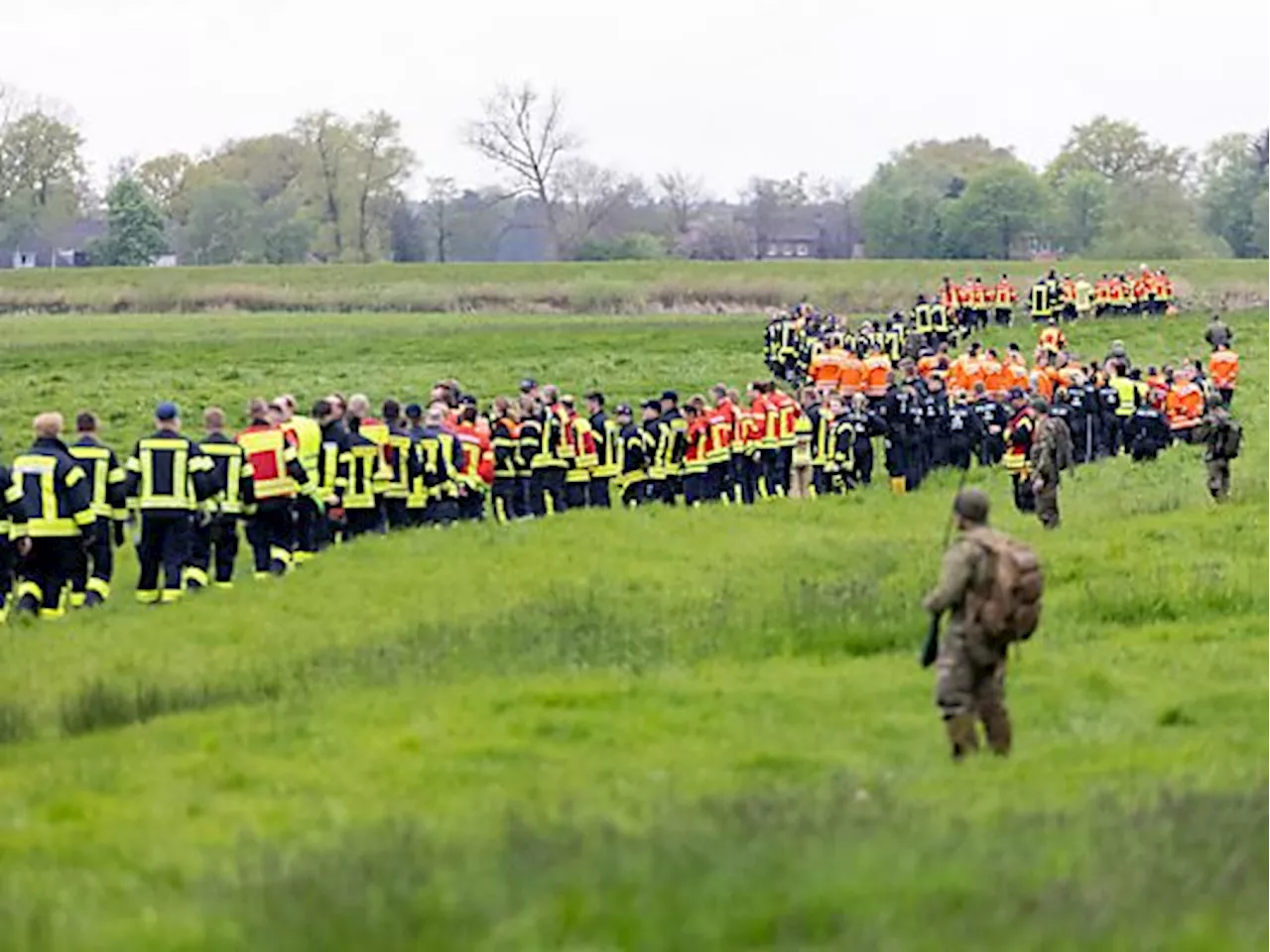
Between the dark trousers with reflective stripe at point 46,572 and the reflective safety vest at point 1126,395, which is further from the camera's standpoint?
the reflective safety vest at point 1126,395

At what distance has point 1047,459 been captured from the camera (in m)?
27.4

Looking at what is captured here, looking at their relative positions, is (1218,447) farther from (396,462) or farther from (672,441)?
(396,462)

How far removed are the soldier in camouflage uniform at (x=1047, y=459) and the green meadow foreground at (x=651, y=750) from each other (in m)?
0.39

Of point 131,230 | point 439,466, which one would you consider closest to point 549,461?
point 439,466

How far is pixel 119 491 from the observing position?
23.7 m

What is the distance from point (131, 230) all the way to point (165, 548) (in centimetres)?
10114

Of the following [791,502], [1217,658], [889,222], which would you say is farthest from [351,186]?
[1217,658]

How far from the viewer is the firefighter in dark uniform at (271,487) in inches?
989

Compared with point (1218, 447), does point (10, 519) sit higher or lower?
higher

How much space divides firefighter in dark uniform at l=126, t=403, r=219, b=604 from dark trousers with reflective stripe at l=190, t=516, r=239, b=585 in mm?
383

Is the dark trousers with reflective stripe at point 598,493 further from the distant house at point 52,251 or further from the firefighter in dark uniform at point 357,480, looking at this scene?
the distant house at point 52,251

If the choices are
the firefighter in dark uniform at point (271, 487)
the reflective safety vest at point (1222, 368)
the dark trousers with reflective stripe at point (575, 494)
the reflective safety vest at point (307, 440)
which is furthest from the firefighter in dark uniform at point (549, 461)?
the reflective safety vest at point (1222, 368)

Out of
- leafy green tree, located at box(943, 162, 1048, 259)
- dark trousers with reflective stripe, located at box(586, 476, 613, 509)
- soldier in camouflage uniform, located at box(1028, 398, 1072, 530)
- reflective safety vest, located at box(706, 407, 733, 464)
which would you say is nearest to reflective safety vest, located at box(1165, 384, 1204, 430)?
reflective safety vest, located at box(706, 407, 733, 464)

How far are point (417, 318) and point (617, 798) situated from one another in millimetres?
63350
